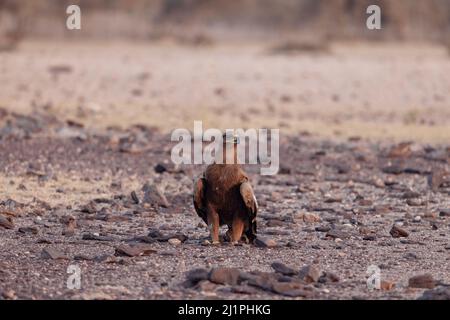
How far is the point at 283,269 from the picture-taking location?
7855 mm

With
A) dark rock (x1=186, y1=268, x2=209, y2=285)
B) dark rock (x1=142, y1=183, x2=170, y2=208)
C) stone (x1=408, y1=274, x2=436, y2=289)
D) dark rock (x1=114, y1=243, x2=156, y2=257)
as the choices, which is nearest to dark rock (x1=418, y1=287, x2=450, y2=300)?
stone (x1=408, y1=274, x2=436, y2=289)

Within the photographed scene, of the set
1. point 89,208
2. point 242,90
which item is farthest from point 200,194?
point 242,90

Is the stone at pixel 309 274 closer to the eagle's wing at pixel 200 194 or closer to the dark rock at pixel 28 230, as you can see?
the eagle's wing at pixel 200 194

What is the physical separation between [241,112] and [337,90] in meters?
3.45

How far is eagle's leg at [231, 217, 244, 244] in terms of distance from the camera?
884cm

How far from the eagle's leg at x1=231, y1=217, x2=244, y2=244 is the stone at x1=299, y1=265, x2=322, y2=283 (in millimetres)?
1133

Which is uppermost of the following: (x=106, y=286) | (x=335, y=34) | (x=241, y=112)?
(x=335, y=34)

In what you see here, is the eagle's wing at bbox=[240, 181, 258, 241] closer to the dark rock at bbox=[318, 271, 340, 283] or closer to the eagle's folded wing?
the eagle's folded wing

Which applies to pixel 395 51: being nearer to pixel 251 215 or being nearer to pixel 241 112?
pixel 241 112

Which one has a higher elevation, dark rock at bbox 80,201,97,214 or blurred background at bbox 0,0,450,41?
blurred background at bbox 0,0,450,41

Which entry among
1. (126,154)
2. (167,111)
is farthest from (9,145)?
(167,111)

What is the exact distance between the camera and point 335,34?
38.5m

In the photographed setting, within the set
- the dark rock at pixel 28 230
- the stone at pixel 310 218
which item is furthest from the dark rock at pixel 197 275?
the stone at pixel 310 218

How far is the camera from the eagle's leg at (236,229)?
Answer: 8844 mm
